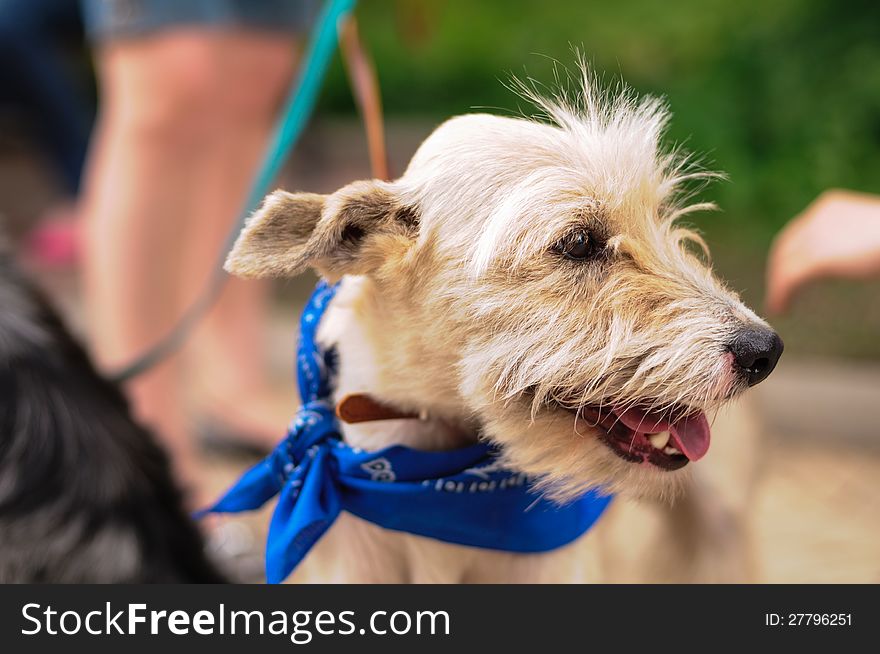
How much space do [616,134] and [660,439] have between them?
1.74 ft

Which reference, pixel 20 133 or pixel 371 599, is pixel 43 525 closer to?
pixel 371 599

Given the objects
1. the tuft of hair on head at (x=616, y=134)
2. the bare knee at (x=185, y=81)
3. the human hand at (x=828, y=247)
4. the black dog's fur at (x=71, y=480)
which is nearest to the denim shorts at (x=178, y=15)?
the bare knee at (x=185, y=81)

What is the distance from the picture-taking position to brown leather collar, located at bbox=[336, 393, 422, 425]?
6.15 feet

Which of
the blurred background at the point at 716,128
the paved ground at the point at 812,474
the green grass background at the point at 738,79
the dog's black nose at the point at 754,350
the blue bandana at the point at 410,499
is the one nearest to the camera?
the dog's black nose at the point at 754,350

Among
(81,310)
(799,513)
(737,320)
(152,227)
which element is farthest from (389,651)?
(81,310)

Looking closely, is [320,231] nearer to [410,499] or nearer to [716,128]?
[410,499]

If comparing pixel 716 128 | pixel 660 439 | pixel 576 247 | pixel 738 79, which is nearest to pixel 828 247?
pixel 660 439

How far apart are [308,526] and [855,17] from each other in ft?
18.1

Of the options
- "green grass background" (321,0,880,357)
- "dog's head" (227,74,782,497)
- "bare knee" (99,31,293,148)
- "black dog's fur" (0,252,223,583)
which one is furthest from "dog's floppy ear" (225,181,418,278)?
"green grass background" (321,0,880,357)

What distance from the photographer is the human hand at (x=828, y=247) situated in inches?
86.4

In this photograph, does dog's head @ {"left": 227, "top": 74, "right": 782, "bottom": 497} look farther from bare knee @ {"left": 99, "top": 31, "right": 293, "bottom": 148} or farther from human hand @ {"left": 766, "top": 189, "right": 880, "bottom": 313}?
bare knee @ {"left": 99, "top": 31, "right": 293, "bottom": 148}

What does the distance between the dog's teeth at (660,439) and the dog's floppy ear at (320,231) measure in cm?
54

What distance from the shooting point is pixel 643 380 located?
64.0 inches

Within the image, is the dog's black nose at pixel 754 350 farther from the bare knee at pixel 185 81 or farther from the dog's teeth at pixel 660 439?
the bare knee at pixel 185 81
